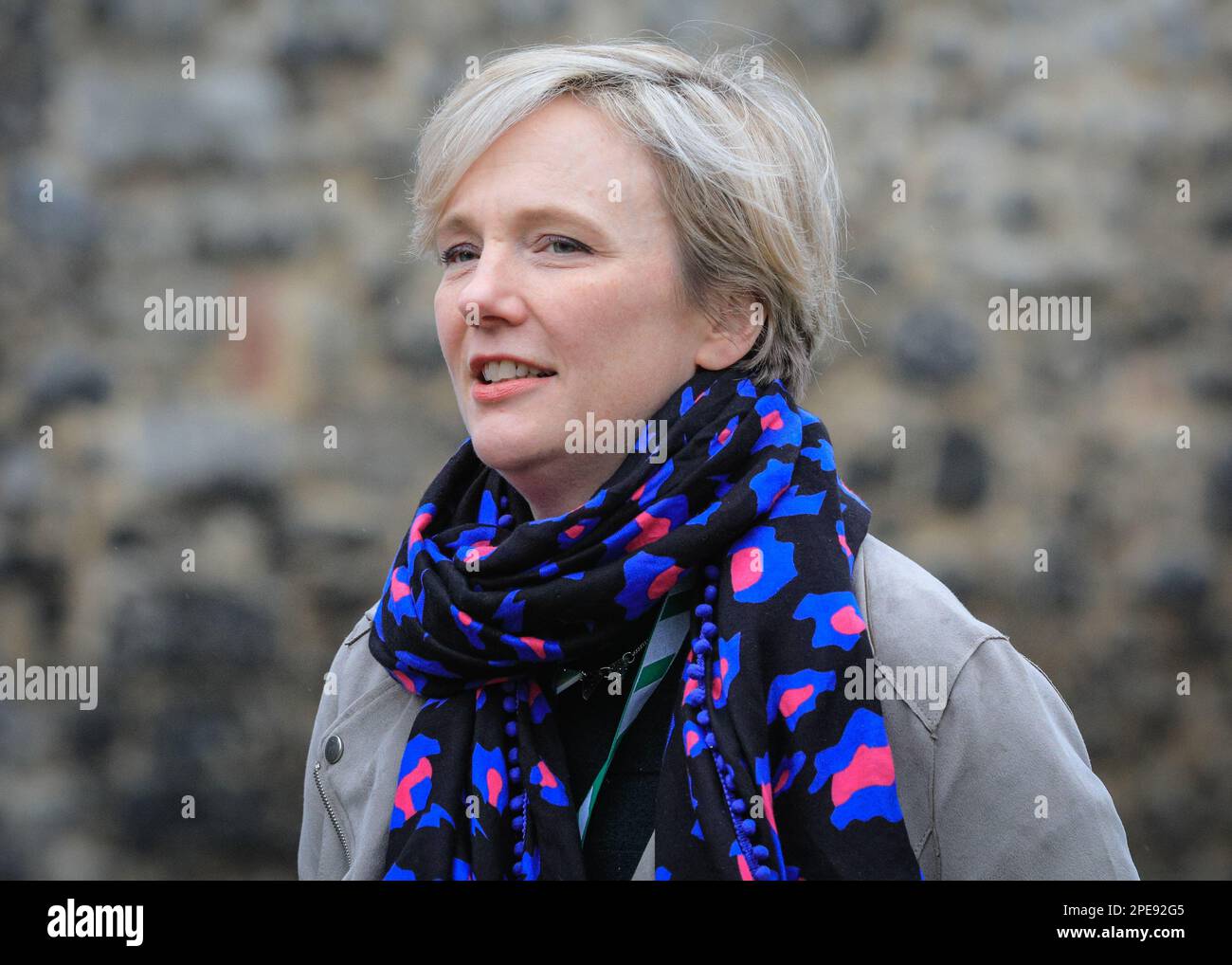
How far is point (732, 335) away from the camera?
1.73 metres

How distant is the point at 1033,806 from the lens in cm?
150

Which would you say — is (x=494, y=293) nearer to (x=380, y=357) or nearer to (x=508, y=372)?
(x=508, y=372)

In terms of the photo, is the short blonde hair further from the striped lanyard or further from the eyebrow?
the striped lanyard

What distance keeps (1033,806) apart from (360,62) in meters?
2.69

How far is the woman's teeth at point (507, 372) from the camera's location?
1.64 metres

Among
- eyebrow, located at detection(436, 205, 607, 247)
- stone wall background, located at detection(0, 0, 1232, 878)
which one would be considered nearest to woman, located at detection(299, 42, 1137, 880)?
eyebrow, located at detection(436, 205, 607, 247)

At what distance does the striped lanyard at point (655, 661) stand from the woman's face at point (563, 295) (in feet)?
0.64

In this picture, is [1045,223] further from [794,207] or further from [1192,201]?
[794,207]

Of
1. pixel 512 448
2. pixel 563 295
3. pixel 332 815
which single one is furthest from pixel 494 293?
pixel 332 815

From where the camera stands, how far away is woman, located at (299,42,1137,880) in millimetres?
1494

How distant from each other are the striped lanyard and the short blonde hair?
0.32 m

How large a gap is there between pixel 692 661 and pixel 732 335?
0.45 meters

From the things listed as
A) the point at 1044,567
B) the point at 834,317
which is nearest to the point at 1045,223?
the point at 1044,567
